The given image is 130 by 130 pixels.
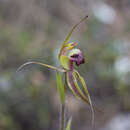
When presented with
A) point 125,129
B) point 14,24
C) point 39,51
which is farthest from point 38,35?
point 125,129

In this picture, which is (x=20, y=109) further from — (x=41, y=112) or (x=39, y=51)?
(x=39, y=51)

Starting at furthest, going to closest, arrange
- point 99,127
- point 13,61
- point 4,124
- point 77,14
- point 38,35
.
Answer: point 77,14, point 38,35, point 13,61, point 99,127, point 4,124

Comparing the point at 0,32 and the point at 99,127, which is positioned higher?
the point at 0,32

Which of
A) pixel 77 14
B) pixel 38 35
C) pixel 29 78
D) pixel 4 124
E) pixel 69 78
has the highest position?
pixel 77 14

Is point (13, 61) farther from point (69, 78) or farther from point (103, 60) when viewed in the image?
point (69, 78)

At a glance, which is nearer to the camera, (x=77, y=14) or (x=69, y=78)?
(x=69, y=78)

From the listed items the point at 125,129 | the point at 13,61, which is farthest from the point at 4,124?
the point at 125,129

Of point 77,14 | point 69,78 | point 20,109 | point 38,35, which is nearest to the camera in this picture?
point 69,78
